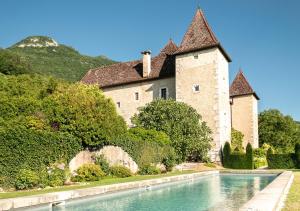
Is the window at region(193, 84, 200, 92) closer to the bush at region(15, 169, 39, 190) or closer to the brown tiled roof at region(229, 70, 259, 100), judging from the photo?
the brown tiled roof at region(229, 70, 259, 100)

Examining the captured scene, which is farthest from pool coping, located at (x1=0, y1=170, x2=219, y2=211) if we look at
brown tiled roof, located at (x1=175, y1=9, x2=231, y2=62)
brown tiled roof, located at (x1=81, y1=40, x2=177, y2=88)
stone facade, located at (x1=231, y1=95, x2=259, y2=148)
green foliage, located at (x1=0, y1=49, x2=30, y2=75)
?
green foliage, located at (x1=0, y1=49, x2=30, y2=75)

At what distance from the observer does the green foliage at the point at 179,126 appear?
27969 millimetres

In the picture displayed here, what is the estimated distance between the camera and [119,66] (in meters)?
41.8

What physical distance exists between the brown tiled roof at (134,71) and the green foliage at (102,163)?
1846cm

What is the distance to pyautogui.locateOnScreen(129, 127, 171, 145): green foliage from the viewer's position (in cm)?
2394

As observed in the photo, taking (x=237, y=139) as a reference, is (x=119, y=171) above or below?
below

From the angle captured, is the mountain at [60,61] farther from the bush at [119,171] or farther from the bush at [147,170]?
the bush at [119,171]

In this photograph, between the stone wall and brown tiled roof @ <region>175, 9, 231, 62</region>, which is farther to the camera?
the stone wall

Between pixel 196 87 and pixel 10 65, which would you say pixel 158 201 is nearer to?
pixel 196 87

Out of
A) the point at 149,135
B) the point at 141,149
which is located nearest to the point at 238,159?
the point at 149,135

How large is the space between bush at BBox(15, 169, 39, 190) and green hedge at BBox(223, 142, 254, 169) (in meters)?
20.1

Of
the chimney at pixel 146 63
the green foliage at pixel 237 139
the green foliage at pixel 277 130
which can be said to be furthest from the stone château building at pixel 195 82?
the green foliage at pixel 277 130

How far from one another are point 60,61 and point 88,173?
237 feet

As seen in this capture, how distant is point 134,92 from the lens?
38.3 meters
